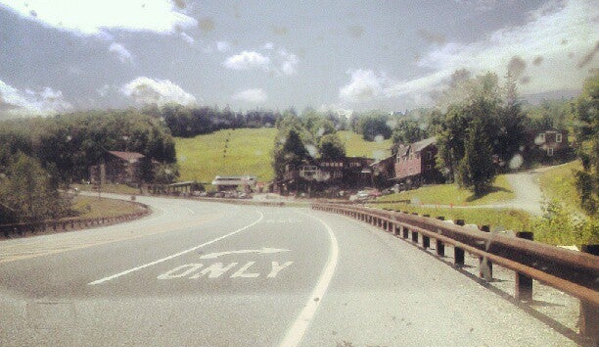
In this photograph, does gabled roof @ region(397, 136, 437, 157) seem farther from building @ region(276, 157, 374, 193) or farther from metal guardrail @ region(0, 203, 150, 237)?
metal guardrail @ region(0, 203, 150, 237)

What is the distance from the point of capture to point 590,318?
5102mm

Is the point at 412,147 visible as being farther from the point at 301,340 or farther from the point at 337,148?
the point at 301,340

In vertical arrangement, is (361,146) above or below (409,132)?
below

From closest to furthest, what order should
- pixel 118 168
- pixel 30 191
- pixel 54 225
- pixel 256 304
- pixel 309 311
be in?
pixel 309 311 → pixel 256 304 → pixel 54 225 → pixel 30 191 → pixel 118 168

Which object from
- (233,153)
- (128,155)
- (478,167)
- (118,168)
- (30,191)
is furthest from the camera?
(233,153)

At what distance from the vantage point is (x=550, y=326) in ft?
18.8

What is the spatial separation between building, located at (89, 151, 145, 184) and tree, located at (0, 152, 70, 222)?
12.5 metres

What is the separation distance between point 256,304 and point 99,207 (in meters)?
58.5

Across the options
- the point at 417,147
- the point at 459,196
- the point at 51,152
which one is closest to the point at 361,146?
the point at 417,147

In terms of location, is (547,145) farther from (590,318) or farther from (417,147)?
(590,318)

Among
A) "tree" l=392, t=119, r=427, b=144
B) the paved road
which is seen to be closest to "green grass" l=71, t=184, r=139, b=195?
the paved road

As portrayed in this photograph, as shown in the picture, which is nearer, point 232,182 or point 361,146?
point 232,182

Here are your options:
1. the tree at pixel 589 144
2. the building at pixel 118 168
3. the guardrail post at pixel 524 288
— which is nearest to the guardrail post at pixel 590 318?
the guardrail post at pixel 524 288

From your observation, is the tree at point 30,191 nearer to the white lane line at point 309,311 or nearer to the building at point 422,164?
the white lane line at point 309,311
